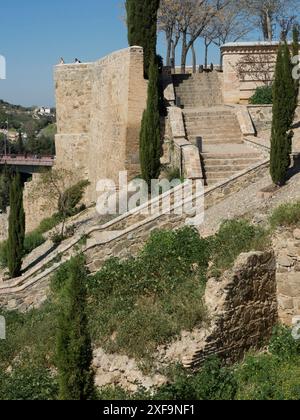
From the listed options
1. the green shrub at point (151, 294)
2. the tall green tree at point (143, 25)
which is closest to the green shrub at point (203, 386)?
the green shrub at point (151, 294)

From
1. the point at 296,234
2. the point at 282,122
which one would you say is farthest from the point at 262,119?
the point at 296,234

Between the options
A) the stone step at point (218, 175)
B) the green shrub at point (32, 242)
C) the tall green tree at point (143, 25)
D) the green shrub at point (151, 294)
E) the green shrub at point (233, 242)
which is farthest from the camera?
the green shrub at point (32, 242)

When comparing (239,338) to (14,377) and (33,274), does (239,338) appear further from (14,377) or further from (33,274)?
(33,274)

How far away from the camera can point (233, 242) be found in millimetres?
10812

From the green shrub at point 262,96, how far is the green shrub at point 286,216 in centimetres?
1132

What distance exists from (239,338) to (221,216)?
12.5 ft

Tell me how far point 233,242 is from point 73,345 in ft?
14.6

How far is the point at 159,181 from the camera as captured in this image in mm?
17031

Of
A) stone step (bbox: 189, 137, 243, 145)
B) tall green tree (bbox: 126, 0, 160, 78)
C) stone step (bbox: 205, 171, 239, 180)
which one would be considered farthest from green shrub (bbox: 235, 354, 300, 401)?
tall green tree (bbox: 126, 0, 160, 78)

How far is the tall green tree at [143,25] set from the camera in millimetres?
19688

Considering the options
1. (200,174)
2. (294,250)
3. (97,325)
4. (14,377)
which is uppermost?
(200,174)

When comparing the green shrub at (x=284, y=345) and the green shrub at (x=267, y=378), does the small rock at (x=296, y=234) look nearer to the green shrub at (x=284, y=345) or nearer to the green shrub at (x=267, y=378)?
the green shrub at (x=284, y=345)
